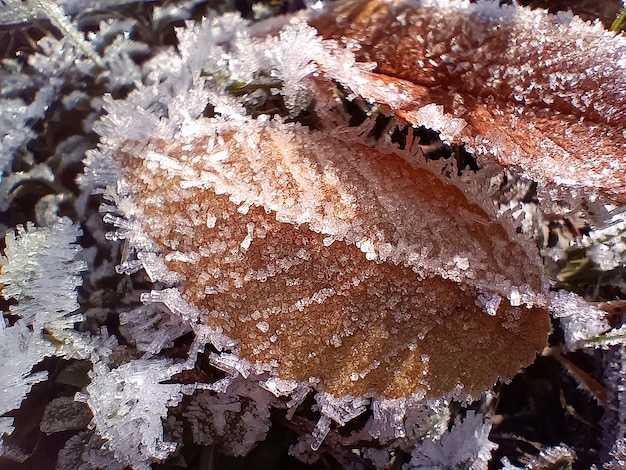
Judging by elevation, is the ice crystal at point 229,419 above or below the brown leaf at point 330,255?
below

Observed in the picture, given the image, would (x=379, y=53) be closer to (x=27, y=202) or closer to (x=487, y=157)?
(x=487, y=157)

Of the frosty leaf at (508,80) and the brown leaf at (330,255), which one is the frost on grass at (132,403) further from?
the frosty leaf at (508,80)

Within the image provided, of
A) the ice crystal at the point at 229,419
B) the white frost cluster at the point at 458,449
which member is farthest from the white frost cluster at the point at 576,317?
the ice crystal at the point at 229,419

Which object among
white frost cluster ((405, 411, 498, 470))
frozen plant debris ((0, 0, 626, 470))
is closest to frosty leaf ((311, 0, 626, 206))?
frozen plant debris ((0, 0, 626, 470))

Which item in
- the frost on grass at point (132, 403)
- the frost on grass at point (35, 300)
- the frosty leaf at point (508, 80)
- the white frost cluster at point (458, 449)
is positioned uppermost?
the frosty leaf at point (508, 80)

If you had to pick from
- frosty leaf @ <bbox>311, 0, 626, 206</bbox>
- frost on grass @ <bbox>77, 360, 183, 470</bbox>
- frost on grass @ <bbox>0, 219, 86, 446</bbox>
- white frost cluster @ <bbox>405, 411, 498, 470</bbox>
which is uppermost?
frosty leaf @ <bbox>311, 0, 626, 206</bbox>

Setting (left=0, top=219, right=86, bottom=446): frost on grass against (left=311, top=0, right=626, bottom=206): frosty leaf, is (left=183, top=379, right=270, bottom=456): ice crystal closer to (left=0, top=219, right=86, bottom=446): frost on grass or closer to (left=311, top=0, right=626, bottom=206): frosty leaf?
(left=0, top=219, right=86, bottom=446): frost on grass

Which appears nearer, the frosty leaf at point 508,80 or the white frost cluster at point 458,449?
the frosty leaf at point 508,80
